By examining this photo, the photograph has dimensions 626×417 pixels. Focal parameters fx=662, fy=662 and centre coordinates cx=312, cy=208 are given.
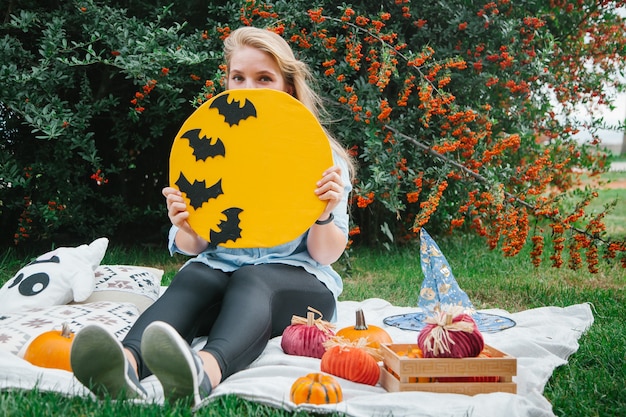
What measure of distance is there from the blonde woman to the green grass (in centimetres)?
9

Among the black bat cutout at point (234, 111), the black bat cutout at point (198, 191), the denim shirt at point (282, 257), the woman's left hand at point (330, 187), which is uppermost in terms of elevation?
the black bat cutout at point (234, 111)

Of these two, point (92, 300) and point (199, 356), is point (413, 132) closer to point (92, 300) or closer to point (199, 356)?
point (92, 300)

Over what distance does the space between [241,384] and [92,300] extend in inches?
49.3

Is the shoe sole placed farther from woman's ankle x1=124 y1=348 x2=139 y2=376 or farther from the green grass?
woman's ankle x1=124 y1=348 x2=139 y2=376

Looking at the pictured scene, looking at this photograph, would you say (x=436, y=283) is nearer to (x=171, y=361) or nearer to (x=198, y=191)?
(x=198, y=191)

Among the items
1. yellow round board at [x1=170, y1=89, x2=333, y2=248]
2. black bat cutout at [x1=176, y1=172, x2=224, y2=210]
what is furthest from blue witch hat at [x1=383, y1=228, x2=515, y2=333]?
black bat cutout at [x1=176, y1=172, x2=224, y2=210]

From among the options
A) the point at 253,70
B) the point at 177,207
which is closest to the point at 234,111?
the point at 253,70

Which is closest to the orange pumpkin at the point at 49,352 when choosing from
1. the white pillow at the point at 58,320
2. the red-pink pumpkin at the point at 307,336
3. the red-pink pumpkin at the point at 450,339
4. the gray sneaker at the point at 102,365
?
the white pillow at the point at 58,320

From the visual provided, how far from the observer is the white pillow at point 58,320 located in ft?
7.01

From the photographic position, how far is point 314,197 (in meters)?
2.24

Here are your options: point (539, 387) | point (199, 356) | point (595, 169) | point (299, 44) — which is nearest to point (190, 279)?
point (199, 356)

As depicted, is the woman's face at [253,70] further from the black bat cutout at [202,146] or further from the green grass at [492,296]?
the green grass at [492,296]

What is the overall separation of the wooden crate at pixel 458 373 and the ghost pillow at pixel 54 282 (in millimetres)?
1494

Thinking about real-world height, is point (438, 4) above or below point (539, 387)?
above
